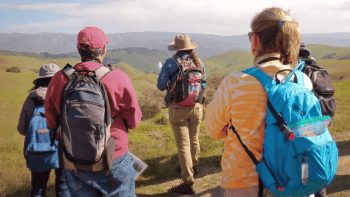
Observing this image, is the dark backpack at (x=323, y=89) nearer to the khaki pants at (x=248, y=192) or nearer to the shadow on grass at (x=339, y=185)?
the khaki pants at (x=248, y=192)

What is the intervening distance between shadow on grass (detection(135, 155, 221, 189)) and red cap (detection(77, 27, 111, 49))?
317 centimetres

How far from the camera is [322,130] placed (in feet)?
4.79

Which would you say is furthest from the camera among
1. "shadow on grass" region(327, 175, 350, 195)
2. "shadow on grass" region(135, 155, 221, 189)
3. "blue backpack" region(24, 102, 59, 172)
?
"shadow on grass" region(135, 155, 221, 189)

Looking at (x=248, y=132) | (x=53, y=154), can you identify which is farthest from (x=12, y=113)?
(x=248, y=132)

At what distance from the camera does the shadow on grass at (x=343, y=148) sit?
5.48 metres

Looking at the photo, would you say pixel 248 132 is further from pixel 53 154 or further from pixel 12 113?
pixel 12 113

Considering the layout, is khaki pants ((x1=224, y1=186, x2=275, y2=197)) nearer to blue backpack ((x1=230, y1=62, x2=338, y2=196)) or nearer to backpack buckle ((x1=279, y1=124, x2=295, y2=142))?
blue backpack ((x1=230, y1=62, x2=338, y2=196))

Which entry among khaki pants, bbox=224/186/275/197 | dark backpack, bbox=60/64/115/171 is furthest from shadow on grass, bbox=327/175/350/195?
dark backpack, bbox=60/64/115/171

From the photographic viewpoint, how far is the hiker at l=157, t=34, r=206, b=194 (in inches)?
153

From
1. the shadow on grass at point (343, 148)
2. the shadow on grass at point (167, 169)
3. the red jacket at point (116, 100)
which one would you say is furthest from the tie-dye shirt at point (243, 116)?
the shadow on grass at point (343, 148)

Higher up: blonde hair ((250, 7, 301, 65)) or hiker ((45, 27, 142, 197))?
blonde hair ((250, 7, 301, 65))

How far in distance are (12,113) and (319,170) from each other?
17.5 metres

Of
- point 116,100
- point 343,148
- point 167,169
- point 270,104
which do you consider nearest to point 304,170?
point 270,104

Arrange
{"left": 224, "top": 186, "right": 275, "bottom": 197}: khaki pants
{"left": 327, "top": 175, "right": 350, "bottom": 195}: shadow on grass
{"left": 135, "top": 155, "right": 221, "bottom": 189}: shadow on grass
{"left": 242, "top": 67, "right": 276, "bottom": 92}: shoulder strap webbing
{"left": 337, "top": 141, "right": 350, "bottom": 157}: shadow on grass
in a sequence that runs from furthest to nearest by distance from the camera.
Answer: {"left": 337, "top": 141, "right": 350, "bottom": 157}: shadow on grass < {"left": 135, "top": 155, "right": 221, "bottom": 189}: shadow on grass < {"left": 327, "top": 175, "right": 350, "bottom": 195}: shadow on grass < {"left": 224, "top": 186, "right": 275, "bottom": 197}: khaki pants < {"left": 242, "top": 67, "right": 276, "bottom": 92}: shoulder strap webbing
